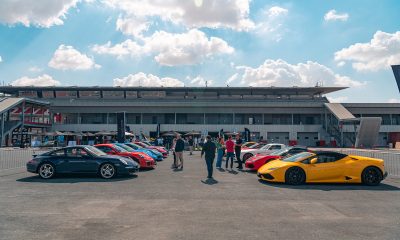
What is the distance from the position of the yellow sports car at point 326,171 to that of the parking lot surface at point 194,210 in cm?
33

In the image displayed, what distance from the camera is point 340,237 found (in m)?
5.24

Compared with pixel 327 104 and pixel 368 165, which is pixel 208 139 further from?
pixel 327 104

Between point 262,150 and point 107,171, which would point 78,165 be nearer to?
point 107,171

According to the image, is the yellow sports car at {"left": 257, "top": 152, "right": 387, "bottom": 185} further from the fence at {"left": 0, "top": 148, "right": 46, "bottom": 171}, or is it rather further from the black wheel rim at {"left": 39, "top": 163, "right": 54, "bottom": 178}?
Answer: the fence at {"left": 0, "top": 148, "right": 46, "bottom": 171}

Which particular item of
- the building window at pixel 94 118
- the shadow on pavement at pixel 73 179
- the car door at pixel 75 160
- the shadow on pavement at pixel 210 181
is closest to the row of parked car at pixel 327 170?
the shadow on pavement at pixel 210 181

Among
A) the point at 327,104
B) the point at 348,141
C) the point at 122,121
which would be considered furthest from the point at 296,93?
the point at 122,121

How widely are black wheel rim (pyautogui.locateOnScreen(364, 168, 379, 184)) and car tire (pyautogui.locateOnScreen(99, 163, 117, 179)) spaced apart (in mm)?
9221

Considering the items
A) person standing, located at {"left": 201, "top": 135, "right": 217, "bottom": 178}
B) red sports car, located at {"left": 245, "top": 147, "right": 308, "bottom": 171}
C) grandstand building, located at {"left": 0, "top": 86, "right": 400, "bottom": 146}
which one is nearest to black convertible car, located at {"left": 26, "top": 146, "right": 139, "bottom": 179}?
person standing, located at {"left": 201, "top": 135, "right": 217, "bottom": 178}

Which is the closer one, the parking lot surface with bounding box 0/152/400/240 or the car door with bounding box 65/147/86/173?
the parking lot surface with bounding box 0/152/400/240

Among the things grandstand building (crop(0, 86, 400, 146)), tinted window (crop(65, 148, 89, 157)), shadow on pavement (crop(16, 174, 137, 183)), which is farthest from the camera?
grandstand building (crop(0, 86, 400, 146))

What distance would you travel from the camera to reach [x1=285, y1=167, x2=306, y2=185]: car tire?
11.0m

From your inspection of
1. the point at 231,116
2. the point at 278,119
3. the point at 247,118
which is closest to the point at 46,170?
the point at 231,116

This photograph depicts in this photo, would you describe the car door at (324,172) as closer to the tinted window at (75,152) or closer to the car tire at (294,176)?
the car tire at (294,176)

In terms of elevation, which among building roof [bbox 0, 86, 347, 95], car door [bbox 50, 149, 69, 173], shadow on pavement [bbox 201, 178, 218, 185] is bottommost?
shadow on pavement [bbox 201, 178, 218, 185]
